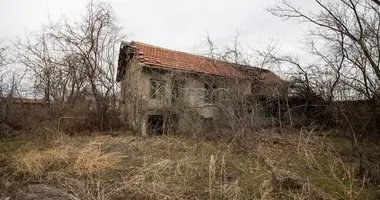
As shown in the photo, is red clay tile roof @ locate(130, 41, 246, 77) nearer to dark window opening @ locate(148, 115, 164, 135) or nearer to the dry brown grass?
dark window opening @ locate(148, 115, 164, 135)

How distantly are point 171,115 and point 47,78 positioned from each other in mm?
11844

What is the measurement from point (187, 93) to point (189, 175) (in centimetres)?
608

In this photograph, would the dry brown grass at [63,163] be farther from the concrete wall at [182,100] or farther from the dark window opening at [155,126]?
the dark window opening at [155,126]

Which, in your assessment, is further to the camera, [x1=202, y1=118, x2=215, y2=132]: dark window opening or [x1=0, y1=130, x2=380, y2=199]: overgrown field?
[x1=202, y1=118, x2=215, y2=132]: dark window opening

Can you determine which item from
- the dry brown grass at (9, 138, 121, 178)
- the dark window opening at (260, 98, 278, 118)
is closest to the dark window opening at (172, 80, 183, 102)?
the dark window opening at (260, 98, 278, 118)

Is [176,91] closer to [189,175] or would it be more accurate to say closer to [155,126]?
[155,126]

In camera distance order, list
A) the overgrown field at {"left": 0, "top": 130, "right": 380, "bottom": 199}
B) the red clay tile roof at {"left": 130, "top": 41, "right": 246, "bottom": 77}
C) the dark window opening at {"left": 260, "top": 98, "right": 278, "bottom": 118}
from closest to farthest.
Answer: the overgrown field at {"left": 0, "top": 130, "right": 380, "bottom": 199} < the dark window opening at {"left": 260, "top": 98, "right": 278, "bottom": 118} < the red clay tile roof at {"left": 130, "top": 41, "right": 246, "bottom": 77}

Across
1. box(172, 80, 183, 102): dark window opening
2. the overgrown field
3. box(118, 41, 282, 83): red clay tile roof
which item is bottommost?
the overgrown field

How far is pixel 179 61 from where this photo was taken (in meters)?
14.9

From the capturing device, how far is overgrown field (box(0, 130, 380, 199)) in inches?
161

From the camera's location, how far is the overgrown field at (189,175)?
13.4 ft

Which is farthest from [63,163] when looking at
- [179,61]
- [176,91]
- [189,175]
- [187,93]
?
[179,61]

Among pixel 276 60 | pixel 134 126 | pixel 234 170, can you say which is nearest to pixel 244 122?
pixel 234 170

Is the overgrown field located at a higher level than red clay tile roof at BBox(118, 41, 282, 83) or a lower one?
lower
